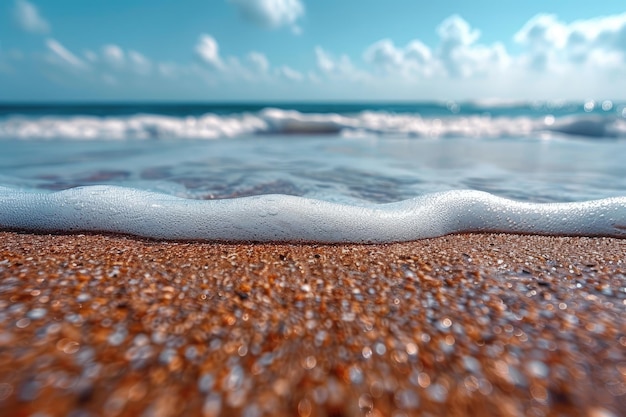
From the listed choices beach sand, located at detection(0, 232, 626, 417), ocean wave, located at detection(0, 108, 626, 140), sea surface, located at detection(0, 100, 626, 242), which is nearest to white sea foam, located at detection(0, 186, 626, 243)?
sea surface, located at detection(0, 100, 626, 242)

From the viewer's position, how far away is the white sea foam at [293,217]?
1.83 m

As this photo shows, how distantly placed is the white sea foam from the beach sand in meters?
0.28

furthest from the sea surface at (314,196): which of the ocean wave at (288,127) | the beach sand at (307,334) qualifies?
the ocean wave at (288,127)

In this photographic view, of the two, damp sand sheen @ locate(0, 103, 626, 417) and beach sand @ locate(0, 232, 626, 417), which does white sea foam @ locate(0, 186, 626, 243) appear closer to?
damp sand sheen @ locate(0, 103, 626, 417)

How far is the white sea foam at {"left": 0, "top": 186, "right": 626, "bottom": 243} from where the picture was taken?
183cm

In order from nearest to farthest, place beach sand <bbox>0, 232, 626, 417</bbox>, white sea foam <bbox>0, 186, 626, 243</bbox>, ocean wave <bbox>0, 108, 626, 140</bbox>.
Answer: beach sand <bbox>0, 232, 626, 417</bbox>, white sea foam <bbox>0, 186, 626, 243</bbox>, ocean wave <bbox>0, 108, 626, 140</bbox>

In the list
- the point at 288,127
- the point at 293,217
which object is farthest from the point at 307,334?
the point at 288,127

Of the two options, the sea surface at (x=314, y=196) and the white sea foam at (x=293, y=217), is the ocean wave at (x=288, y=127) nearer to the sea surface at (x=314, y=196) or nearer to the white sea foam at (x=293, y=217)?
the sea surface at (x=314, y=196)

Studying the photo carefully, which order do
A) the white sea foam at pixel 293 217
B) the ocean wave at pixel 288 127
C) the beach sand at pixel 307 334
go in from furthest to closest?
the ocean wave at pixel 288 127
the white sea foam at pixel 293 217
the beach sand at pixel 307 334

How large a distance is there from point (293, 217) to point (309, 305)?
0.78 m

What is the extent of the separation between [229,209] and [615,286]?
174 cm

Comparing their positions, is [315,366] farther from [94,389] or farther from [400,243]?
[400,243]

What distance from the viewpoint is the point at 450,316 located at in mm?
1088

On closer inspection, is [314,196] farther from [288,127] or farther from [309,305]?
[288,127]
